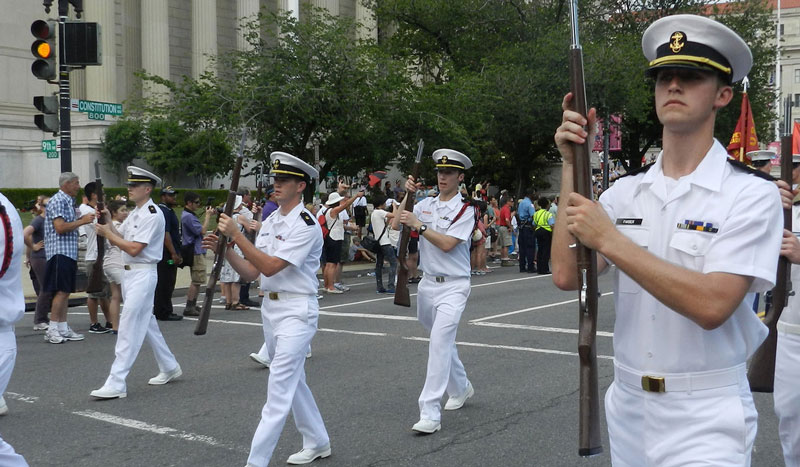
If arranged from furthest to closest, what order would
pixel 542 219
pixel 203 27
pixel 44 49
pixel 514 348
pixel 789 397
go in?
1. pixel 203 27
2. pixel 542 219
3. pixel 44 49
4. pixel 514 348
5. pixel 789 397

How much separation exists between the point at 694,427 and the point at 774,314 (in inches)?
84.0

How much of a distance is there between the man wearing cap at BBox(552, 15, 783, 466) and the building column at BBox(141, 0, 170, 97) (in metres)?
48.1

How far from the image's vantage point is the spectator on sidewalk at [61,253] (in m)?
11.4

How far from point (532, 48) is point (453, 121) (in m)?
11.4

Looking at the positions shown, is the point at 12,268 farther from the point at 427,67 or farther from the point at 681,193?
the point at 427,67

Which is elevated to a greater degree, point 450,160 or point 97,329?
point 450,160

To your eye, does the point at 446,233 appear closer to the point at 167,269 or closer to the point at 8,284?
the point at 8,284

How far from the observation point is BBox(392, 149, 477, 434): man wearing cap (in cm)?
688

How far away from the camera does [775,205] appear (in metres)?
2.69

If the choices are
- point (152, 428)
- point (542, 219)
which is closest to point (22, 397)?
point (152, 428)

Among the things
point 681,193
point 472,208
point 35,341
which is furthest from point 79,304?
point 681,193

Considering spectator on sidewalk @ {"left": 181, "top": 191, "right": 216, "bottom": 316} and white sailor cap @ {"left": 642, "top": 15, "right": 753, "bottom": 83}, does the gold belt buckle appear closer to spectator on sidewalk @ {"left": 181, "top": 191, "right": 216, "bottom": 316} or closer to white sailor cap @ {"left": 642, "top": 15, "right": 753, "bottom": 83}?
white sailor cap @ {"left": 642, "top": 15, "right": 753, "bottom": 83}

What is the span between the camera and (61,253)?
11.6 m

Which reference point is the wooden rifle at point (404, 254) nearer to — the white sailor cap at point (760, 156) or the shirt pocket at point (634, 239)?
the white sailor cap at point (760, 156)
